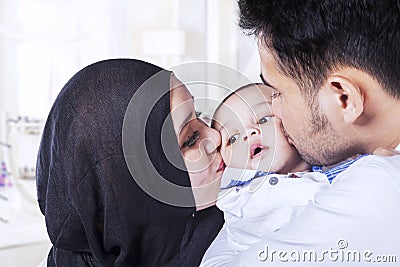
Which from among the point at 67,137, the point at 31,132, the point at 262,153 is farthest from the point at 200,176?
the point at 31,132

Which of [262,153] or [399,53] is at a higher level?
[399,53]

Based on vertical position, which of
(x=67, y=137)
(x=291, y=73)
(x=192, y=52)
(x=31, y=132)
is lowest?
(x=31, y=132)

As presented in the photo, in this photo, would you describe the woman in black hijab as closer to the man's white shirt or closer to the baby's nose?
the baby's nose

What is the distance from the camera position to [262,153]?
1.01 metres

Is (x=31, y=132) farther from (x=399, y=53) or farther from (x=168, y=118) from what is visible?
(x=399, y=53)

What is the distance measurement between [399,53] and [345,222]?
0.21 metres

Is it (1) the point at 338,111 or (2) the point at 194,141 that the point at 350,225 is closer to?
(1) the point at 338,111

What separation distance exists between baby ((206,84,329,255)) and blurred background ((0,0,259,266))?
165 cm

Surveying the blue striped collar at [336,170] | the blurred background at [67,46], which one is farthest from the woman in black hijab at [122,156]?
the blurred background at [67,46]

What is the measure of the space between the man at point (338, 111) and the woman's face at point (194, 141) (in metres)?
0.17

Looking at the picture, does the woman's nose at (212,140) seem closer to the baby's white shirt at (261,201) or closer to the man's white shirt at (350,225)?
the baby's white shirt at (261,201)

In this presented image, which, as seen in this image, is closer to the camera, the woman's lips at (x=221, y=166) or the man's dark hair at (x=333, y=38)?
the man's dark hair at (x=333, y=38)

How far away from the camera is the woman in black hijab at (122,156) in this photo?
1011 millimetres

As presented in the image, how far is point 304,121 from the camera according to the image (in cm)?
77
